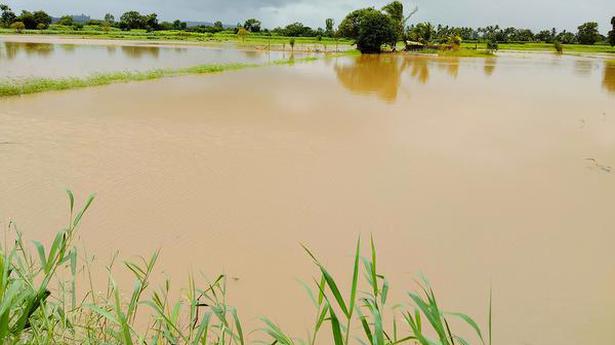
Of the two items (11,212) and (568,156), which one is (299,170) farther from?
(568,156)

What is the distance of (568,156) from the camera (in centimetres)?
720

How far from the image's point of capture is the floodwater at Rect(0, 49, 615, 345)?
3.61 m

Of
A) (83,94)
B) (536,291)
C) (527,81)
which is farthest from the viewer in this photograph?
(527,81)

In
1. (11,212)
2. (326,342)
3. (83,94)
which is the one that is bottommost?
(326,342)

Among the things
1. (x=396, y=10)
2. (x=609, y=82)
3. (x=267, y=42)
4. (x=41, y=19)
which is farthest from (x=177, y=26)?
(x=609, y=82)

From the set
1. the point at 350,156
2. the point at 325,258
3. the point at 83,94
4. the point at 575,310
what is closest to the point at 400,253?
the point at 325,258

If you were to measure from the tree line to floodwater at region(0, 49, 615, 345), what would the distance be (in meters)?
23.2

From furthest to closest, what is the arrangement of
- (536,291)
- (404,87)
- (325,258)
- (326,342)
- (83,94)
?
(404,87), (83,94), (325,258), (536,291), (326,342)

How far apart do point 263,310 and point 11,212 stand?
3.31m

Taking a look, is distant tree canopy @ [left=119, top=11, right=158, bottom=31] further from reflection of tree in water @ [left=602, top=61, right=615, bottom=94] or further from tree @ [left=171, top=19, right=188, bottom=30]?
reflection of tree in water @ [left=602, top=61, right=615, bottom=94]

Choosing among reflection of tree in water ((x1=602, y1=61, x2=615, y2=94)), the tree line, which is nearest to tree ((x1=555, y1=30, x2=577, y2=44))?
the tree line

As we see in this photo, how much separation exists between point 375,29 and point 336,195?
29.0 metres

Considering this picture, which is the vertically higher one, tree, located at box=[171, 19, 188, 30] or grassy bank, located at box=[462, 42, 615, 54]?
tree, located at box=[171, 19, 188, 30]

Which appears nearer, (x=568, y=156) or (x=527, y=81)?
(x=568, y=156)
